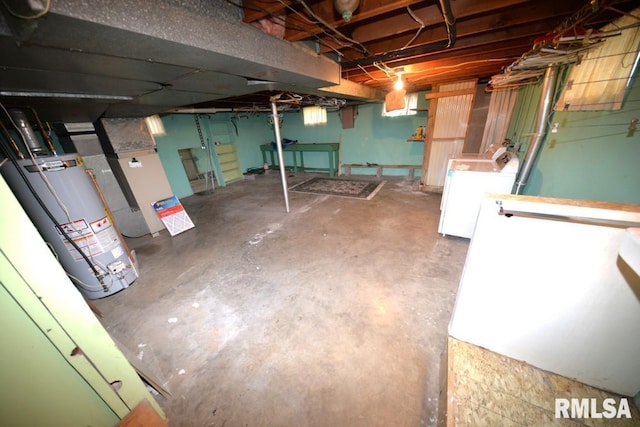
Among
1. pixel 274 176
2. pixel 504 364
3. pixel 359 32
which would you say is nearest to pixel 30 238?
pixel 504 364

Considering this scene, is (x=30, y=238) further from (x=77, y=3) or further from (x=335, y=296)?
(x=335, y=296)

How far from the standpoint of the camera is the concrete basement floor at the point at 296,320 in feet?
4.29

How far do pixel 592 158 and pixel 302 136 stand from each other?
22.4ft

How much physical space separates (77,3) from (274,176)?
21.5ft

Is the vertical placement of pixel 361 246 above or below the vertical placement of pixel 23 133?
below

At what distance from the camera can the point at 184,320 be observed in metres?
1.94

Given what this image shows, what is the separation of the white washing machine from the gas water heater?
425 centimetres

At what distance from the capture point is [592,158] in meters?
1.70

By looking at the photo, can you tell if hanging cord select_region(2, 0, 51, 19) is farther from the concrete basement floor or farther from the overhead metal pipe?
the overhead metal pipe

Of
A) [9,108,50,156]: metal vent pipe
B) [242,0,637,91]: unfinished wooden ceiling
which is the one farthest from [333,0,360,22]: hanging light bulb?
[9,108,50,156]: metal vent pipe

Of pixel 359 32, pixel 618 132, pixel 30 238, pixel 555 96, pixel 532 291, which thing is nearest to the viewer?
pixel 30 238

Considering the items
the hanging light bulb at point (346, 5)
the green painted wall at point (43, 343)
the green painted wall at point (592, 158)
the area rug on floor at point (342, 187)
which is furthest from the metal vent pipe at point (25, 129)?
the green painted wall at point (592, 158)

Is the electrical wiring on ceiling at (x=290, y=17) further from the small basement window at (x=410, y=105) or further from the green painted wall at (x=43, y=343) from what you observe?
the small basement window at (x=410, y=105)

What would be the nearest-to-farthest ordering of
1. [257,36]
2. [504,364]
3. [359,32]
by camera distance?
1. [504,364]
2. [257,36]
3. [359,32]
